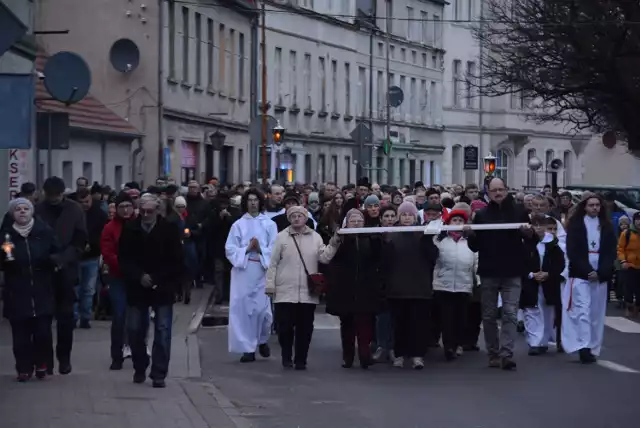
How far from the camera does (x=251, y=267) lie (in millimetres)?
18156

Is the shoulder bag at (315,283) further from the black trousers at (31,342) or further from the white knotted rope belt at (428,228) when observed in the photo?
the black trousers at (31,342)

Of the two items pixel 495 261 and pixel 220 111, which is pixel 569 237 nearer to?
pixel 495 261

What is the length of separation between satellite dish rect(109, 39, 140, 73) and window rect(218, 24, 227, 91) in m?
8.29

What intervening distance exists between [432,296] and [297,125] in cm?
4121

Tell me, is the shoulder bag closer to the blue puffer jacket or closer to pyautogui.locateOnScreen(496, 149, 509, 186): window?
the blue puffer jacket

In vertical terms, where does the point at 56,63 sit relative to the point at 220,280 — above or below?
above

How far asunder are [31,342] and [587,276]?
20.6 ft

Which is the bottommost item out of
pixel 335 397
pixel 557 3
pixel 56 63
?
pixel 335 397

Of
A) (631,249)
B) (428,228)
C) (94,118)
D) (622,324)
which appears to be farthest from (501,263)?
(94,118)

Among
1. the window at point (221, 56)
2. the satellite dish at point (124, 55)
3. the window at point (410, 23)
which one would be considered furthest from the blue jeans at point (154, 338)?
the window at point (410, 23)

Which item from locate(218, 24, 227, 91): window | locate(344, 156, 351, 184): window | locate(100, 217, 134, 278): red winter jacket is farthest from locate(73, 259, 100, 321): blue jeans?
locate(344, 156, 351, 184): window

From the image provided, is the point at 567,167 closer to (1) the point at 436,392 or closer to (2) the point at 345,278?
(2) the point at 345,278

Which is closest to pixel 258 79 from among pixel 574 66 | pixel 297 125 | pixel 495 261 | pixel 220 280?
pixel 297 125

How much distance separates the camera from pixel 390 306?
17594 mm
